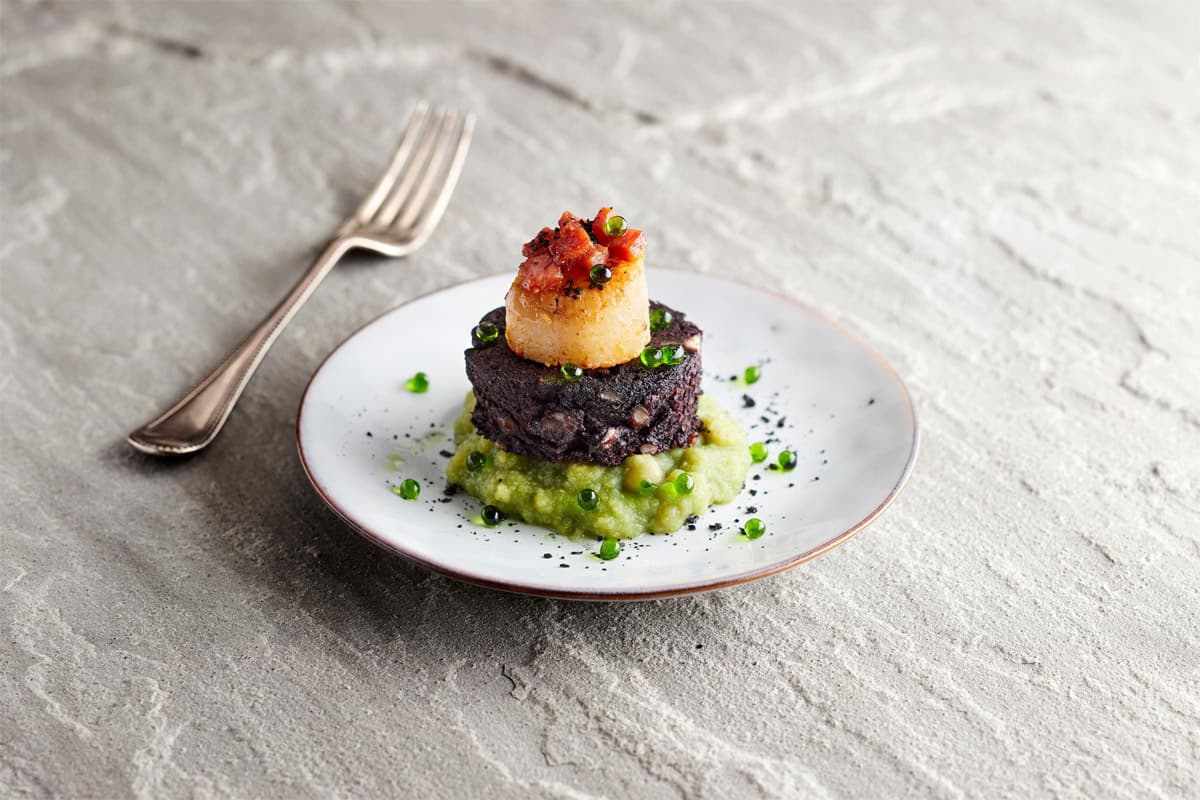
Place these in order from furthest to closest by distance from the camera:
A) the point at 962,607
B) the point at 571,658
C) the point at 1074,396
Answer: the point at 1074,396 → the point at 962,607 → the point at 571,658

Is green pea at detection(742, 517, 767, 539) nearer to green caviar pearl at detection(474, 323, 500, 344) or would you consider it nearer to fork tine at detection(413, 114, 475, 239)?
green caviar pearl at detection(474, 323, 500, 344)

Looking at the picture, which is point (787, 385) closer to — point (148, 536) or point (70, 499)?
point (148, 536)

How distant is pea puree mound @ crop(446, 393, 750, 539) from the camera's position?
2734mm

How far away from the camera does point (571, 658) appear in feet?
8.37

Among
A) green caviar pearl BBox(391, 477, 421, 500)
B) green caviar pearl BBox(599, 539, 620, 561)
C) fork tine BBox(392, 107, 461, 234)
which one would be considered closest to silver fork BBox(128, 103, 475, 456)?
fork tine BBox(392, 107, 461, 234)

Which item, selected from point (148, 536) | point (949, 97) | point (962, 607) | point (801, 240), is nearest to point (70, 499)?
point (148, 536)

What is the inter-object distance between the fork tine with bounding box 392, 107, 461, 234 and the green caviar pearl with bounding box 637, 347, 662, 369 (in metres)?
1.67

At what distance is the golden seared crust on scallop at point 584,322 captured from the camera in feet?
8.97

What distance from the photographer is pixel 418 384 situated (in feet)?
10.5

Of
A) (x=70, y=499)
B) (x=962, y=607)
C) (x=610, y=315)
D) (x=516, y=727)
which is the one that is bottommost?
(x=70, y=499)

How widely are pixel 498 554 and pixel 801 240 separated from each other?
212cm

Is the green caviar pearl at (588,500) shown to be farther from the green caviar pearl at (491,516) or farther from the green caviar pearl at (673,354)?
the green caviar pearl at (673,354)

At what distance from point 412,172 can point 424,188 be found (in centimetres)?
10

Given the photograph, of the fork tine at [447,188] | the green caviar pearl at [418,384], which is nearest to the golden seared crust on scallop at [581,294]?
the green caviar pearl at [418,384]
